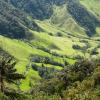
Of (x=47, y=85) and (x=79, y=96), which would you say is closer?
(x=79, y=96)

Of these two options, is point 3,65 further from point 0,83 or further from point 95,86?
point 95,86

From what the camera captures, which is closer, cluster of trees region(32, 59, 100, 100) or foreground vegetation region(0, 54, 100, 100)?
foreground vegetation region(0, 54, 100, 100)

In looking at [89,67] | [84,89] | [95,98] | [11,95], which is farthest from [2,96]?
[89,67]

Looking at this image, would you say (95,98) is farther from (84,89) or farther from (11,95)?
(11,95)

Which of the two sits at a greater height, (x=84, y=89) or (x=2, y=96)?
(x=2, y=96)

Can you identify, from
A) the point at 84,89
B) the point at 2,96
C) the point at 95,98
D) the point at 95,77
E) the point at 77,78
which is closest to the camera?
the point at 2,96

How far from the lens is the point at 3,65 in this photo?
7312cm

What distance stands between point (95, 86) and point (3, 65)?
221 ft

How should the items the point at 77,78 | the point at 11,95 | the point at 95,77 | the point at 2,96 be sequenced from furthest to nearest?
the point at 77,78 → the point at 95,77 → the point at 11,95 → the point at 2,96

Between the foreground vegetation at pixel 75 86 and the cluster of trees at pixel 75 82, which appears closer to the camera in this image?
the foreground vegetation at pixel 75 86

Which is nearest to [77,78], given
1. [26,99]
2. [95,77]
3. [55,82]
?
[55,82]

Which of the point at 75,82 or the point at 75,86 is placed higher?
the point at 75,86

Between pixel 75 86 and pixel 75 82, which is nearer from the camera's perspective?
pixel 75 86

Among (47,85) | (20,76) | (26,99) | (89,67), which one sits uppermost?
(20,76)
